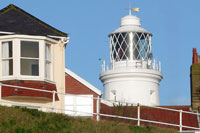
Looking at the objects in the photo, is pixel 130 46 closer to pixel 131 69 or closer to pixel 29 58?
pixel 131 69

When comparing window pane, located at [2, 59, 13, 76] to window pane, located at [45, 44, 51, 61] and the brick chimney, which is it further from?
the brick chimney

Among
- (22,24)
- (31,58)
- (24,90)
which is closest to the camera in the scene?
(24,90)

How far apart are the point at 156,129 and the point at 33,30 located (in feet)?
23.8

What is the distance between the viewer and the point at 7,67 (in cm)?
3059

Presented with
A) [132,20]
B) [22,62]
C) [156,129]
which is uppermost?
[132,20]

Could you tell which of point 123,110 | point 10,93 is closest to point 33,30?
point 10,93

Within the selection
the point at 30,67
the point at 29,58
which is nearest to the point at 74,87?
the point at 30,67

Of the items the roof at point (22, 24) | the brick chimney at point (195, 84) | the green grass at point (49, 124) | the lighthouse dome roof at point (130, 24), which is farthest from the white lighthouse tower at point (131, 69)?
the green grass at point (49, 124)

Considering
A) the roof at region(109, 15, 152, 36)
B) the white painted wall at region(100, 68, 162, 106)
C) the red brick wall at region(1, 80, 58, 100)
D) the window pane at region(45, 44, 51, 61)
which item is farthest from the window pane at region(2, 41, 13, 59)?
the roof at region(109, 15, 152, 36)

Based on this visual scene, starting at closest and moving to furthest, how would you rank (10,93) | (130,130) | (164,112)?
(130,130) → (10,93) → (164,112)

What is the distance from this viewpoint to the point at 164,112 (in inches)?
1462

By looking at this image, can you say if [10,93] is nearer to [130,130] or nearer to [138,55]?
[130,130]

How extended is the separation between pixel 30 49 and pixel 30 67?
2.48ft

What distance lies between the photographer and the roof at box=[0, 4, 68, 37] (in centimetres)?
3103
